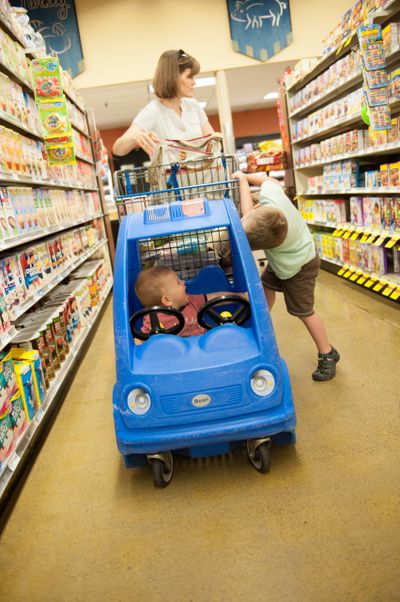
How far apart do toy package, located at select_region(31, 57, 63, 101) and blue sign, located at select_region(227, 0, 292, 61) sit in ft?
16.0

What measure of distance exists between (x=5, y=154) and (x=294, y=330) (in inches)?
93.9

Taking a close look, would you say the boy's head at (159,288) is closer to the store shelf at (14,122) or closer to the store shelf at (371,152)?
the store shelf at (14,122)

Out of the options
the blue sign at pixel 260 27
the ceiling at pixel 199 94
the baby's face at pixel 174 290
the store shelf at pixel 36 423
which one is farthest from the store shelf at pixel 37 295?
the ceiling at pixel 199 94

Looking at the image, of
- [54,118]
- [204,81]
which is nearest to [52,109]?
[54,118]

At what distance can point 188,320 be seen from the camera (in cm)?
226

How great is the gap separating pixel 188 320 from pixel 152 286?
0.27 m

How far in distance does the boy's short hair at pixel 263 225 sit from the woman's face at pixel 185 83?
1.04 m

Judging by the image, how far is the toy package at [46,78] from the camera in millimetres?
3484

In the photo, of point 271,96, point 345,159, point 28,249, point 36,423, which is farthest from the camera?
point 271,96

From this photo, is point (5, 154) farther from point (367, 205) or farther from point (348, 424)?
point (367, 205)

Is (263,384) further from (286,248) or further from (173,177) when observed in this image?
(173,177)

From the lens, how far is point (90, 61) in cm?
748

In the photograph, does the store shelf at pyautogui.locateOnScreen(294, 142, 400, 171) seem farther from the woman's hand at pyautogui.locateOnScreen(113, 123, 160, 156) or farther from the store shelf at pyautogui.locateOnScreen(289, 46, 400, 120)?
the woman's hand at pyautogui.locateOnScreen(113, 123, 160, 156)

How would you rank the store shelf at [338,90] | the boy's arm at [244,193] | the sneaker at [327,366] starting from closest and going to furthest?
the boy's arm at [244,193], the sneaker at [327,366], the store shelf at [338,90]
